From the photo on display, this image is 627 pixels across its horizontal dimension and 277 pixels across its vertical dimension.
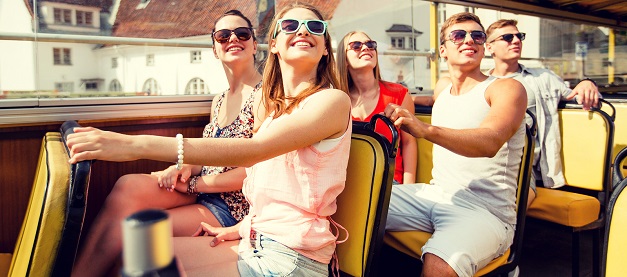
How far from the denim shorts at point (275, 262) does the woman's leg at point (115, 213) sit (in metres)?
0.45

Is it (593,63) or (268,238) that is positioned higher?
(593,63)

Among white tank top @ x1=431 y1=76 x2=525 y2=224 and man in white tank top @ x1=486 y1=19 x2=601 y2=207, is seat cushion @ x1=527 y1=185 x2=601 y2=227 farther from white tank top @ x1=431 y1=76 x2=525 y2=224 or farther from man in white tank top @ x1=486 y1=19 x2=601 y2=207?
white tank top @ x1=431 y1=76 x2=525 y2=224

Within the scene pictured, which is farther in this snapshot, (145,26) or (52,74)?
(145,26)

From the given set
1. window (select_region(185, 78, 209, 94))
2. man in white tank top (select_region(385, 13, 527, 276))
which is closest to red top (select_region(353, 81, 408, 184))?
man in white tank top (select_region(385, 13, 527, 276))

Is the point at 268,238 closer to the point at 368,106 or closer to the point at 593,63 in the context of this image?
the point at 368,106

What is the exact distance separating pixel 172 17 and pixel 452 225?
1988 mm

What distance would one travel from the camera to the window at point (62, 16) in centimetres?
214

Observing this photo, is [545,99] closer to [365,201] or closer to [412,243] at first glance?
[412,243]

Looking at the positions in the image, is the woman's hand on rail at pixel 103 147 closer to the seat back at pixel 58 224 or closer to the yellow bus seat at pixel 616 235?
the seat back at pixel 58 224

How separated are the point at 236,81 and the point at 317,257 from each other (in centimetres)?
112

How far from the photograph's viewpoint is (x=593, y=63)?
745cm

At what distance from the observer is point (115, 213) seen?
1.75 meters

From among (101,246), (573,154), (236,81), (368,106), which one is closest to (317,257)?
(101,246)

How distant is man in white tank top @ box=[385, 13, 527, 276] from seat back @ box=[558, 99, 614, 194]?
1056 mm
